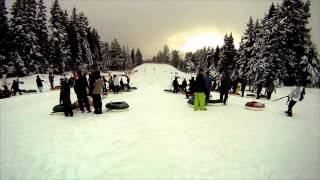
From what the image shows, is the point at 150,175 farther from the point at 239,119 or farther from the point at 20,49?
the point at 20,49

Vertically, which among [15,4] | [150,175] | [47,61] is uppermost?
[15,4]

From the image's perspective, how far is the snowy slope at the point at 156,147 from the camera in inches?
267

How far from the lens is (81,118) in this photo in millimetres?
12617

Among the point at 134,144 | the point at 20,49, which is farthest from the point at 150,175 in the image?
the point at 20,49

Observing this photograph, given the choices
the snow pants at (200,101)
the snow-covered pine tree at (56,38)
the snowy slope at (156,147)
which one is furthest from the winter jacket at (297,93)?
the snow-covered pine tree at (56,38)

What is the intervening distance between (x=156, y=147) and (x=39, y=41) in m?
54.5

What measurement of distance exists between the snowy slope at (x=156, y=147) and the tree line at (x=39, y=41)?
34361 millimetres

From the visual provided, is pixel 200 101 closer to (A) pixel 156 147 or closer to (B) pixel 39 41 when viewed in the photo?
(A) pixel 156 147

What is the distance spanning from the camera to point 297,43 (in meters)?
38.2

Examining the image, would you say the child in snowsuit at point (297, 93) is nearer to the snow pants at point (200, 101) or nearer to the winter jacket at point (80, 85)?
the snow pants at point (200, 101)

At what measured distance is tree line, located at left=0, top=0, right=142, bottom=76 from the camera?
152 feet

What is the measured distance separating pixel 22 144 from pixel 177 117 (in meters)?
7.25

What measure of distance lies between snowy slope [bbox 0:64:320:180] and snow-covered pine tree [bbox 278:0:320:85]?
88.8ft

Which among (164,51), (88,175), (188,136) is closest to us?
(88,175)
